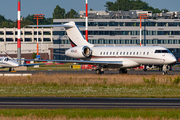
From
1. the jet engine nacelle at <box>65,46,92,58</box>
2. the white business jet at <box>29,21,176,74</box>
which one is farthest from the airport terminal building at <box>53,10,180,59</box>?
the jet engine nacelle at <box>65,46,92,58</box>

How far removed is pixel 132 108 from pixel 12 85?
15810mm

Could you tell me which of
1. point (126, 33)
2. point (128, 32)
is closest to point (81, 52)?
point (126, 33)

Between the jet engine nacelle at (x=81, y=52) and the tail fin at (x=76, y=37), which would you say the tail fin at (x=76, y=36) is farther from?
the jet engine nacelle at (x=81, y=52)

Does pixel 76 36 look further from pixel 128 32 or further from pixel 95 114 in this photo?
pixel 128 32

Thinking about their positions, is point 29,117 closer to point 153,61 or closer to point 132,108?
point 132,108

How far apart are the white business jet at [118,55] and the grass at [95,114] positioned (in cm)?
2361

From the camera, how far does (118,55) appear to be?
135ft

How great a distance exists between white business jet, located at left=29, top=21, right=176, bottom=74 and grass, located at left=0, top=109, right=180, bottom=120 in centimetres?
2361

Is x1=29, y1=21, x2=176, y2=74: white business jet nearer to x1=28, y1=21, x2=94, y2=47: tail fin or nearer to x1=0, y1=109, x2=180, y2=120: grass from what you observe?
x1=28, y1=21, x2=94, y2=47: tail fin

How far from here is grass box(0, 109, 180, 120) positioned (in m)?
13.5

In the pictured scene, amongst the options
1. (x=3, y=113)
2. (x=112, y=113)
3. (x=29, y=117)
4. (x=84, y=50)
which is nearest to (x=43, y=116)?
(x=29, y=117)

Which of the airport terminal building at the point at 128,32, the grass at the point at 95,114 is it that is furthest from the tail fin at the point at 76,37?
the airport terminal building at the point at 128,32

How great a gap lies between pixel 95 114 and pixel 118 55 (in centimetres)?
2720

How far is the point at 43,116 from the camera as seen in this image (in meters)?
13.5
